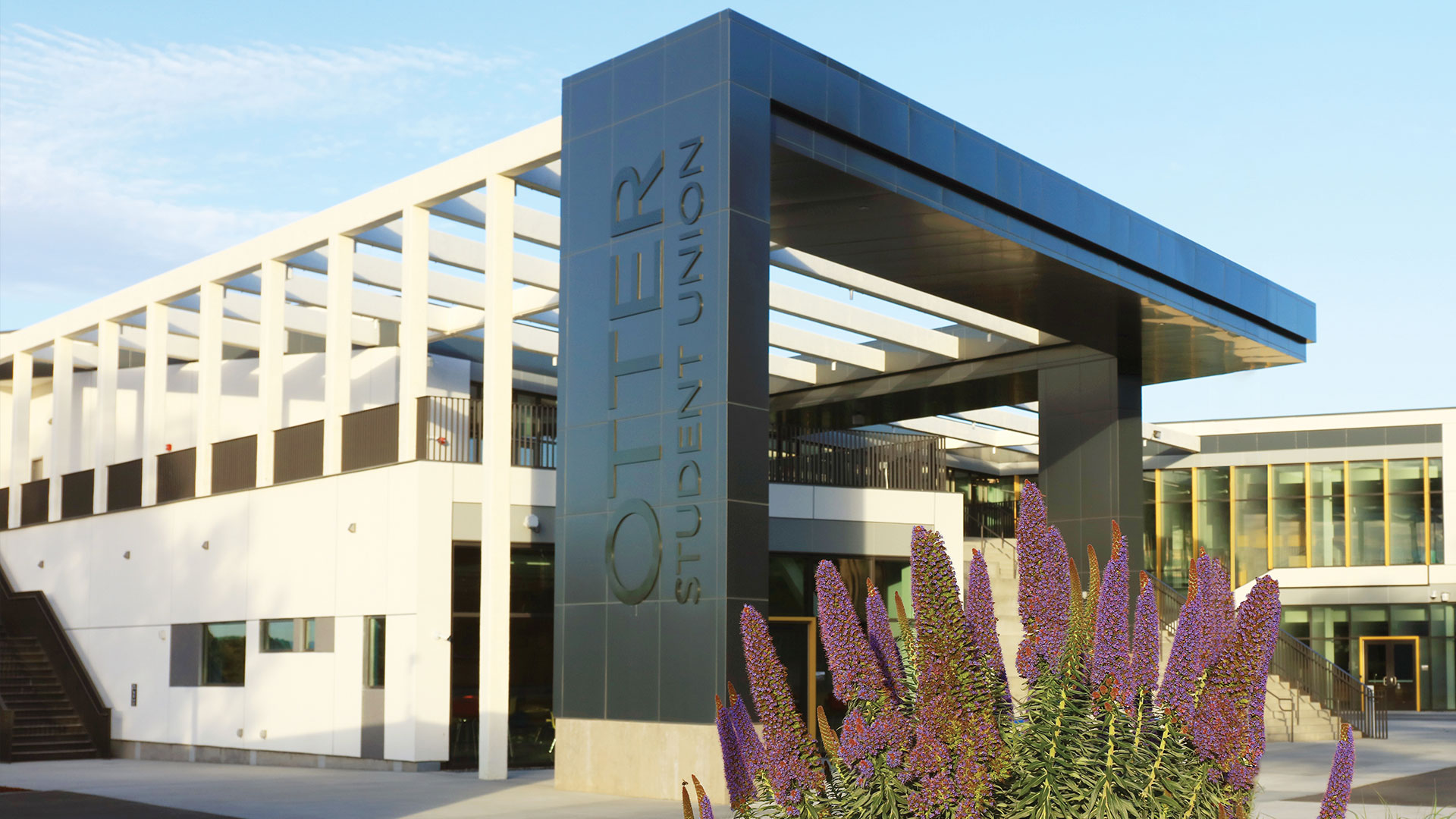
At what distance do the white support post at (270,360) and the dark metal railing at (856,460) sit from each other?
7520mm

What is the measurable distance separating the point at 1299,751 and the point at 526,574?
1183 centimetres

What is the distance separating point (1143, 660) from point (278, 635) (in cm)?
1942

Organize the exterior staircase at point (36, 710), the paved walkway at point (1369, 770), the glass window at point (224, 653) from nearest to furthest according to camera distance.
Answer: the paved walkway at point (1369, 770) → the glass window at point (224, 653) → the exterior staircase at point (36, 710)

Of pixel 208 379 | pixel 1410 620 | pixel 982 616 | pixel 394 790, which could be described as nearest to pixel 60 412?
pixel 208 379

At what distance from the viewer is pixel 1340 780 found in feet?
10.7

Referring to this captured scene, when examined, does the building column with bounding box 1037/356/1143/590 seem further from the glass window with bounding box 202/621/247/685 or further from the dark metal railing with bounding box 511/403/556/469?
the glass window with bounding box 202/621/247/685

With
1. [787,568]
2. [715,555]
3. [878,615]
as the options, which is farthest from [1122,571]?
[787,568]

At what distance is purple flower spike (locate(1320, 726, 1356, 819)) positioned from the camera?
321 centimetres

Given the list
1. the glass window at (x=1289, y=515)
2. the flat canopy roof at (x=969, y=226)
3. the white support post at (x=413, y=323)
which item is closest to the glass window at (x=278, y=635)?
the white support post at (x=413, y=323)

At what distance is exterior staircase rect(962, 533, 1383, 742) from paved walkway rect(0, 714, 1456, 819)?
8.07ft

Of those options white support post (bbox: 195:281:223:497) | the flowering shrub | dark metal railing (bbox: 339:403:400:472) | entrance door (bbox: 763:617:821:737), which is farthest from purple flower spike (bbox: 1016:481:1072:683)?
white support post (bbox: 195:281:223:497)

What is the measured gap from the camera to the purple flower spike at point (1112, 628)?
11.3 ft

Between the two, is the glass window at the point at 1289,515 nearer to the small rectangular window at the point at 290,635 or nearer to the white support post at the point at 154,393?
the small rectangular window at the point at 290,635

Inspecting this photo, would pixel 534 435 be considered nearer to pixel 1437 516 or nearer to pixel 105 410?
pixel 105 410
